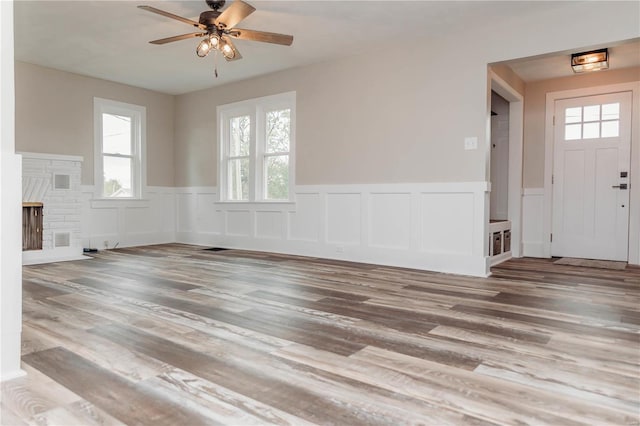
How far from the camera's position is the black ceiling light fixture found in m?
4.56

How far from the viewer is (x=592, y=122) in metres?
5.41

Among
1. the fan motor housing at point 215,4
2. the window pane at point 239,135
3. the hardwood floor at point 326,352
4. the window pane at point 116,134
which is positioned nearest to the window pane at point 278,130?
the window pane at point 239,135

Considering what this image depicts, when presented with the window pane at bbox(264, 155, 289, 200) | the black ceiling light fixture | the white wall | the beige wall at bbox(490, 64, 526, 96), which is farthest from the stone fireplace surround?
the black ceiling light fixture

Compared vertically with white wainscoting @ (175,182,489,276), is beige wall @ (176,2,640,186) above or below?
above

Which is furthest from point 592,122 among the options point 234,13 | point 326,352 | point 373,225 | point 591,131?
point 326,352

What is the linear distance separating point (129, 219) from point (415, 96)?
4.80 meters

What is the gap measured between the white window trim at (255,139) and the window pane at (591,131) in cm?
385

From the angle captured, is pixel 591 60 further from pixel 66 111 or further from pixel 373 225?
pixel 66 111

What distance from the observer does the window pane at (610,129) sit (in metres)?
5.23

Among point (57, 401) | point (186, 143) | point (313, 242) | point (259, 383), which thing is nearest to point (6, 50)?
point (57, 401)

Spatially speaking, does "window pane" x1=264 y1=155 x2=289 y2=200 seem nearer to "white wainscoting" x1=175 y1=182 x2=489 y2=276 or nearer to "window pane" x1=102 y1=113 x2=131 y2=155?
"white wainscoting" x1=175 y1=182 x2=489 y2=276

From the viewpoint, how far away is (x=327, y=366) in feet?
6.27

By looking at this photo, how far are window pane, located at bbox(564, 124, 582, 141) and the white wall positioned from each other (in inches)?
237

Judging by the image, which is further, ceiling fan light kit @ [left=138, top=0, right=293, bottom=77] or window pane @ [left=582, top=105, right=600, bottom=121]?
window pane @ [left=582, top=105, right=600, bottom=121]
